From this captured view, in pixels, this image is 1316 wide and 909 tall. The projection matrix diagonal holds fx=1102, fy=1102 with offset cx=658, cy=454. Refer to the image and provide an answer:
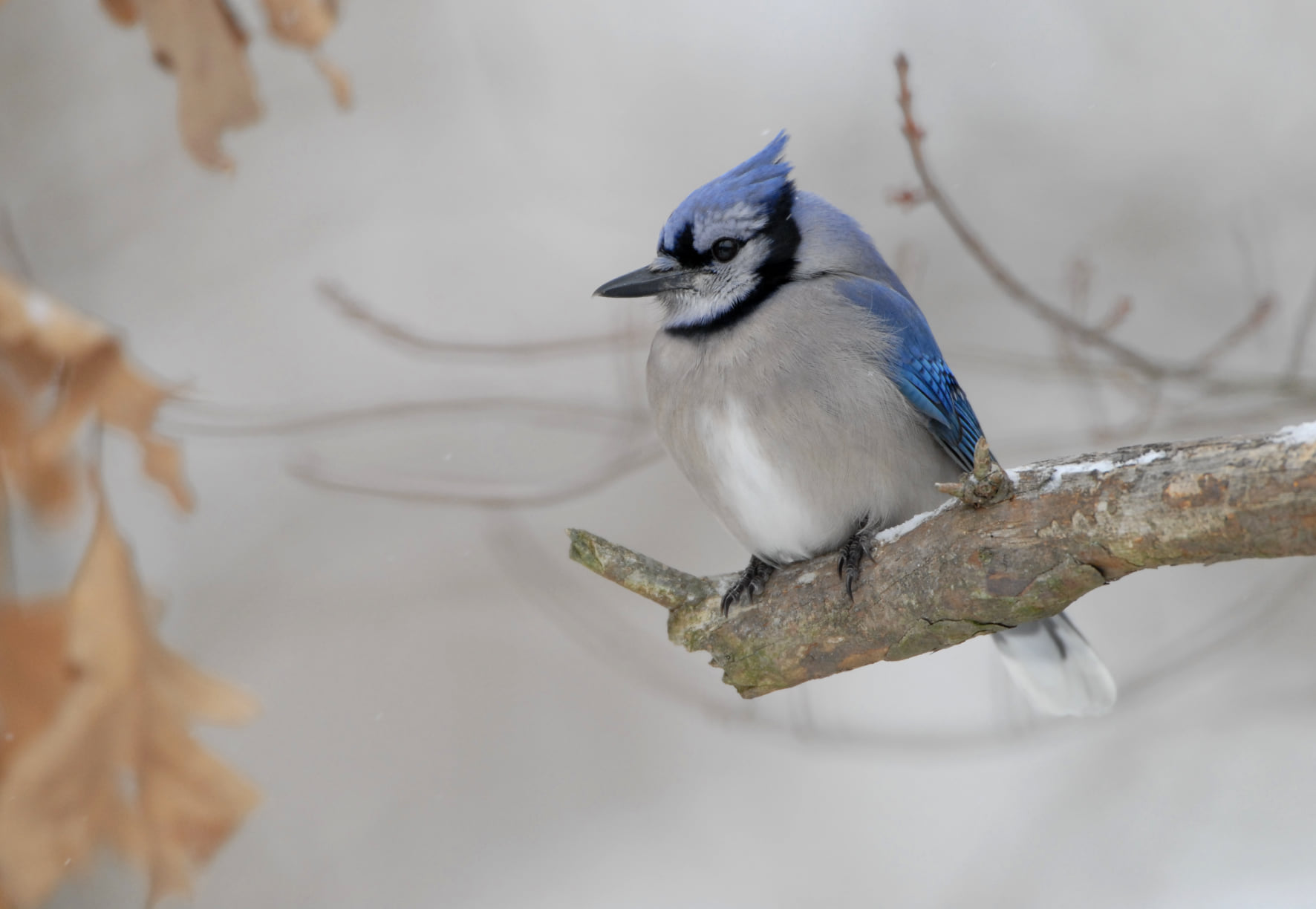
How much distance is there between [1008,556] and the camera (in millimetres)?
1489

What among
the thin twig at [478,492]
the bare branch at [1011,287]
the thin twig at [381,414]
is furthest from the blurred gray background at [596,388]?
the bare branch at [1011,287]

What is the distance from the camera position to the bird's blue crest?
2189 millimetres

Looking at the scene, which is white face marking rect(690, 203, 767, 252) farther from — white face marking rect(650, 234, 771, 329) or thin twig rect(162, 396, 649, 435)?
thin twig rect(162, 396, 649, 435)

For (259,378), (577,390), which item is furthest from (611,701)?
(259,378)

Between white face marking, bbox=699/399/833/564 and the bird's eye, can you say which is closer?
white face marking, bbox=699/399/833/564

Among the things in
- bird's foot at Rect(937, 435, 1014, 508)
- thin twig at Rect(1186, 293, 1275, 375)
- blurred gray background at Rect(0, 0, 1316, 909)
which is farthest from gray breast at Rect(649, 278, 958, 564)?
blurred gray background at Rect(0, 0, 1316, 909)

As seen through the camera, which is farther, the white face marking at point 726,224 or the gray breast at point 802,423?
the white face marking at point 726,224

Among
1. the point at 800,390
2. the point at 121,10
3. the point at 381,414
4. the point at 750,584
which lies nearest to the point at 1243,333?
the point at 800,390

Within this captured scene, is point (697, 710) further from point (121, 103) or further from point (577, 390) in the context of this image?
point (121, 103)

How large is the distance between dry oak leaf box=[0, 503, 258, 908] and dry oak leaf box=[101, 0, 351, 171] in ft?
2.21

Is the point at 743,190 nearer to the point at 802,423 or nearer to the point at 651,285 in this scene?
the point at 651,285

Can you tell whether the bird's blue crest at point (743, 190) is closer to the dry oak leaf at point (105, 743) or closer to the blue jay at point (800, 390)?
the blue jay at point (800, 390)

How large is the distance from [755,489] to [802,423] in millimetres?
158

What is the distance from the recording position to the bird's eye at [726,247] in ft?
7.26
